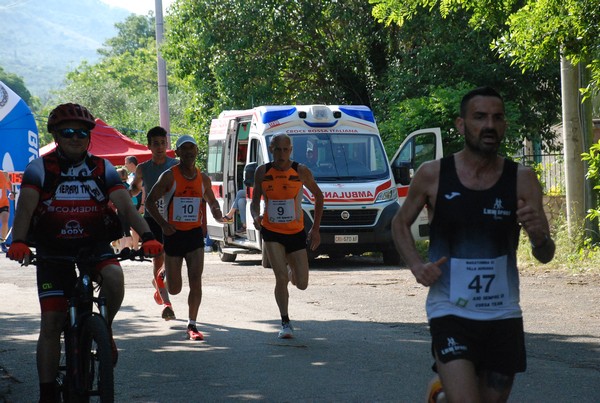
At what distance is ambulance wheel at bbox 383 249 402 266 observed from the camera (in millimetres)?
19531

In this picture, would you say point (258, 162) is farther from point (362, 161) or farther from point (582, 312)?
point (582, 312)

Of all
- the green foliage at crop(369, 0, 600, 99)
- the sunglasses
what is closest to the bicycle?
the sunglasses

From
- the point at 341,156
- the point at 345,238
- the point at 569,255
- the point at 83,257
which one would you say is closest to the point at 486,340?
the point at 83,257

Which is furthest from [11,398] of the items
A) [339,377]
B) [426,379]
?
[426,379]

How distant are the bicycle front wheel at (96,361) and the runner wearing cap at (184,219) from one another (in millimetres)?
4296

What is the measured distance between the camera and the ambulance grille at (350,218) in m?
18.9

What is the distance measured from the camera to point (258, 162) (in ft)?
63.7

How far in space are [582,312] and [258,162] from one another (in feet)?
27.7

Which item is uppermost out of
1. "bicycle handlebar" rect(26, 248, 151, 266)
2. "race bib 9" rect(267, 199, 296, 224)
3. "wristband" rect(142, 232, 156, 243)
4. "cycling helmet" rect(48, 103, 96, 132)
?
"cycling helmet" rect(48, 103, 96, 132)

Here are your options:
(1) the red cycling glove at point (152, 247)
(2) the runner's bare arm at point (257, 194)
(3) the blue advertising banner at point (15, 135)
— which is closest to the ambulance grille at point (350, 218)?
(3) the blue advertising banner at point (15, 135)

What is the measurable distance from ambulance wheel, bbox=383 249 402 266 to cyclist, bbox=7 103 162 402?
13.1 metres

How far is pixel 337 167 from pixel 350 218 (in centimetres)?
107

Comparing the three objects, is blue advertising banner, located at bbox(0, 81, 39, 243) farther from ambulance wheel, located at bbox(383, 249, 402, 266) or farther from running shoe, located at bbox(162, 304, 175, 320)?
running shoe, located at bbox(162, 304, 175, 320)

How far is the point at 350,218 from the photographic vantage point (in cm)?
1897
